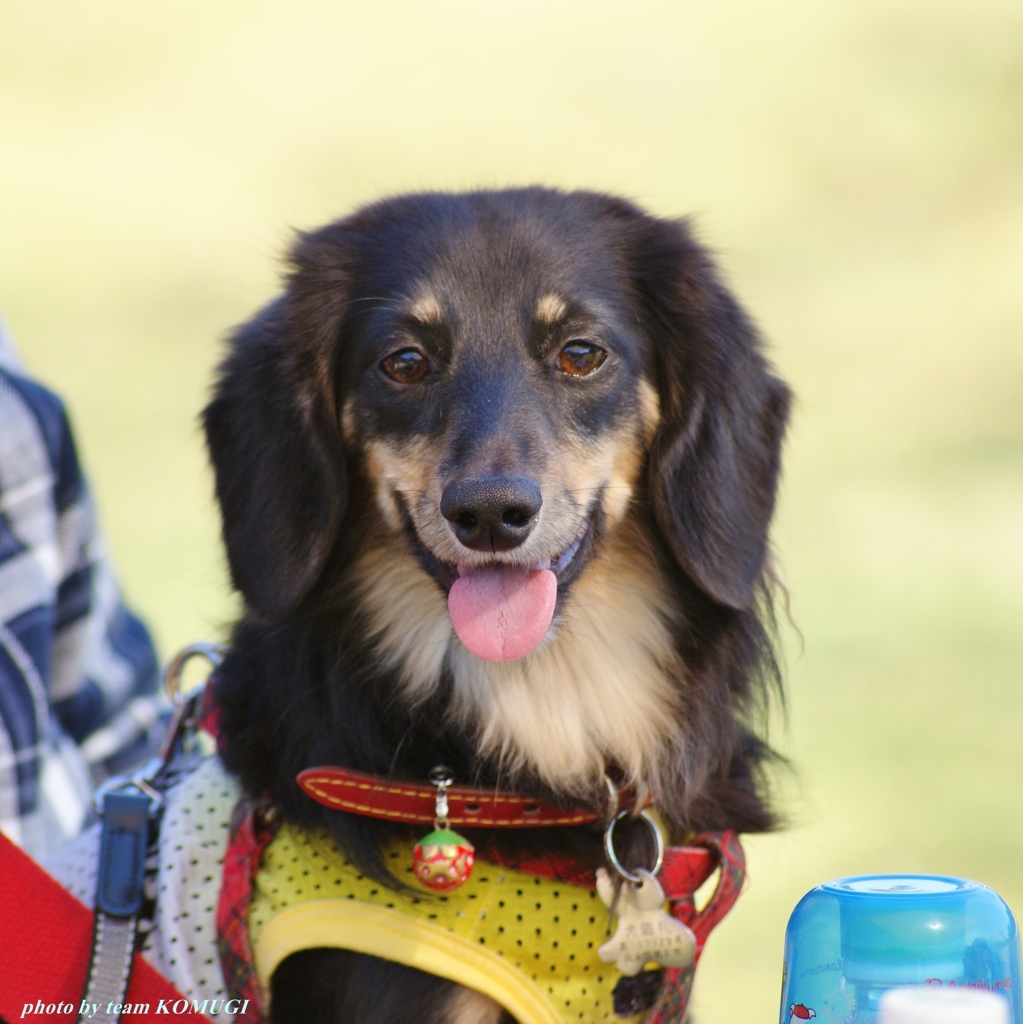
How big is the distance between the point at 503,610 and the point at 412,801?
0.31 meters

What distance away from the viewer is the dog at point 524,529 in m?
2.16

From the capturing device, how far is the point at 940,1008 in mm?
1140

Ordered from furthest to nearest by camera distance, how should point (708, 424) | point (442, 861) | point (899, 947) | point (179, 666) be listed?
point (179, 666)
point (708, 424)
point (442, 861)
point (899, 947)

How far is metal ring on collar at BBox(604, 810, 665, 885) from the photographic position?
201cm

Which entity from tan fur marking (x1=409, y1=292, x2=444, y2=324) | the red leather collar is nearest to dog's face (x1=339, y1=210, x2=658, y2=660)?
tan fur marking (x1=409, y1=292, x2=444, y2=324)

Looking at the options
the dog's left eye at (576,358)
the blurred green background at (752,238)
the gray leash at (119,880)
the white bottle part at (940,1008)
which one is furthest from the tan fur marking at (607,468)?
the blurred green background at (752,238)

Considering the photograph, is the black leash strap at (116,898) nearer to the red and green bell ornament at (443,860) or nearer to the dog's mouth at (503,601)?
the red and green bell ornament at (443,860)

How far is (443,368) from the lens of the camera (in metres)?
2.27

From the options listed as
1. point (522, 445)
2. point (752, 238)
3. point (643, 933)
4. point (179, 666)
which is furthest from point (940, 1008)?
point (752, 238)

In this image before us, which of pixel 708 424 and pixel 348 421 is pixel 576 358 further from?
pixel 348 421

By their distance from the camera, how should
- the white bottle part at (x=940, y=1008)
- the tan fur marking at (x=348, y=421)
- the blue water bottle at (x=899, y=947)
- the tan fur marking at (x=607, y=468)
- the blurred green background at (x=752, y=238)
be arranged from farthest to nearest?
the blurred green background at (x=752, y=238), the tan fur marking at (x=348, y=421), the tan fur marking at (x=607, y=468), the blue water bottle at (x=899, y=947), the white bottle part at (x=940, y=1008)

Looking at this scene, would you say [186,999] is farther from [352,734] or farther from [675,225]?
[675,225]

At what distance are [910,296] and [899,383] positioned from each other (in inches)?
36.6

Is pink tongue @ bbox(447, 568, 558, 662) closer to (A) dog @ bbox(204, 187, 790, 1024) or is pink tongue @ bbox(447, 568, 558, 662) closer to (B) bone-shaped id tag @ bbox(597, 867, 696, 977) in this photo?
(A) dog @ bbox(204, 187, 790, 1024)
